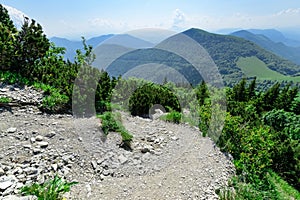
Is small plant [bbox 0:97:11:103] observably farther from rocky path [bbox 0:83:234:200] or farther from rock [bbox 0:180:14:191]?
rock [bbox 0:180:14:191]

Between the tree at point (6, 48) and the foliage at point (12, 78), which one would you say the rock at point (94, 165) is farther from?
the tree at point (6, 48)

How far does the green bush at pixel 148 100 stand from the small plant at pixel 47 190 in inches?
300

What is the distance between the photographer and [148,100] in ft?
42.9

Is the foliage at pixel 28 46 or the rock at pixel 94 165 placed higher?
the foliage at pixel 28 46

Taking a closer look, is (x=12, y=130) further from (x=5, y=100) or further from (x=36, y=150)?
(x=5, y=100)

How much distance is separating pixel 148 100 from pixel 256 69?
181 m

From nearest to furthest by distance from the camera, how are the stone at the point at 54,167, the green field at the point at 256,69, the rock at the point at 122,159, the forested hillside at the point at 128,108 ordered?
the stone at the point at 54,167, the rock at the point at 122,159, the forested hillside at the point at 128,108, the green field at the point at 256,69

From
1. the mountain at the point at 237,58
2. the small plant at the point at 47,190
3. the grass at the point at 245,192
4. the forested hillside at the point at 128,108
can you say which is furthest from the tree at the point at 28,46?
the mountain at the point at 237,58

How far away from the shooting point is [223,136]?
9.05m

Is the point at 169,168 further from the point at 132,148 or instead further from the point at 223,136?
the point at 223,136

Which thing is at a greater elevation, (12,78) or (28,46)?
(28,46)

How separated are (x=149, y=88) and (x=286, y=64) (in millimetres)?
217583

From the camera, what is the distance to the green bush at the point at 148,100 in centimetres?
1280

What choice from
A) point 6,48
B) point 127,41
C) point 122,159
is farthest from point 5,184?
point 127,41
